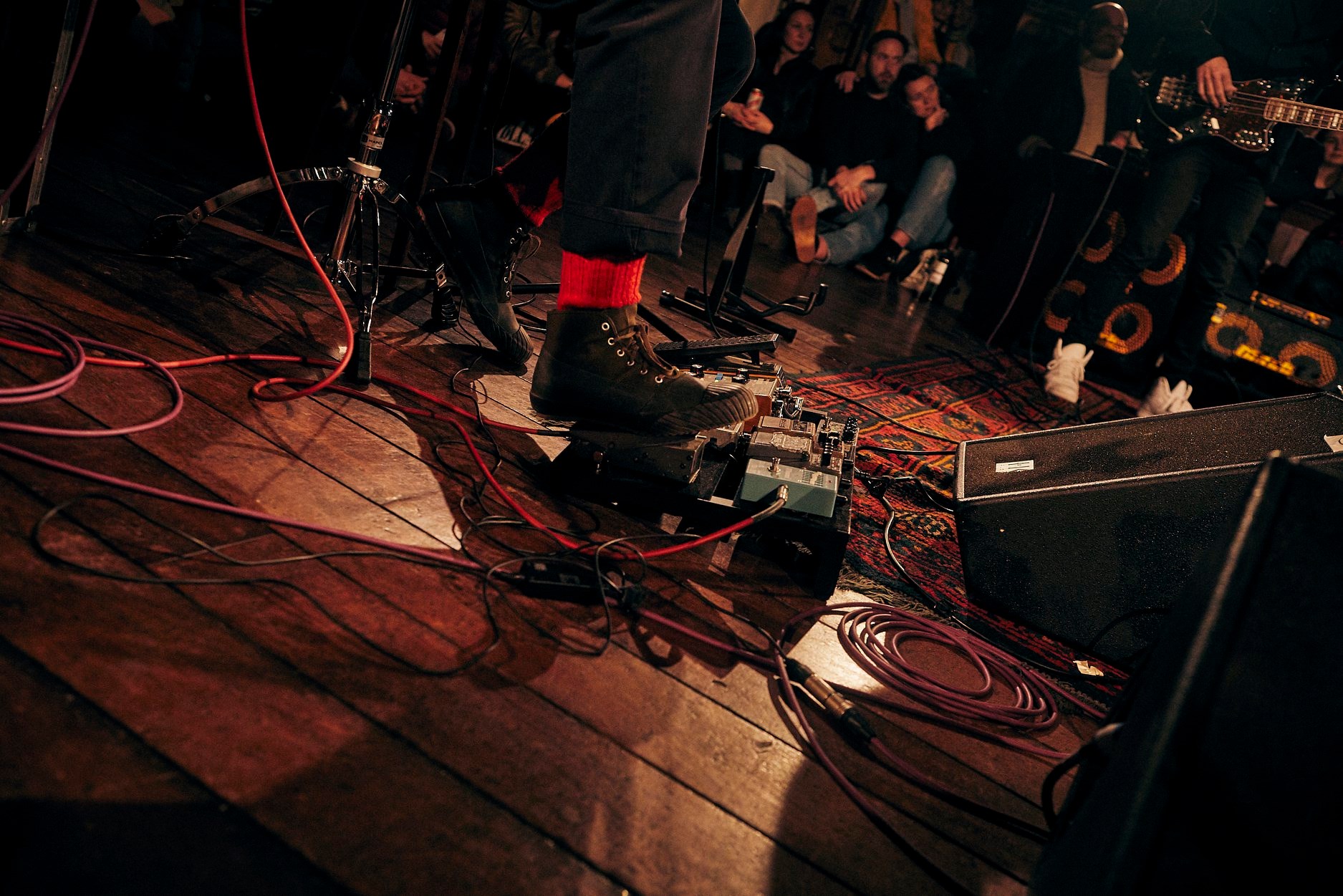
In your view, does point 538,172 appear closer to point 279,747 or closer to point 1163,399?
point 279,747

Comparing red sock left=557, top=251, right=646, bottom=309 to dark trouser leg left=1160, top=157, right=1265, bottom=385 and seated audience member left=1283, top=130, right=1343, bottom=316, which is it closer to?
dark trouser leg left=1160, top=157, right=1265, bottom=385

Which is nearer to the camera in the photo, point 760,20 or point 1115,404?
point 1115,404

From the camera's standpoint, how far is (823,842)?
0.74m

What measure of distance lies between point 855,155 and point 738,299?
272 centimetres

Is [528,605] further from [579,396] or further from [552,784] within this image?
[579,396]

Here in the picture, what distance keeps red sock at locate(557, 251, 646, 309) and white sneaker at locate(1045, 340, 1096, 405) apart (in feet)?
7.95

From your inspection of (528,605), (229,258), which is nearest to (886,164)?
(229,258)

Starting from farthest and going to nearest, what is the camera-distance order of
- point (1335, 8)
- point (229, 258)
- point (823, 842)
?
1. point (1335, 8)
2. point (229, 258)
3. point (823, 842)

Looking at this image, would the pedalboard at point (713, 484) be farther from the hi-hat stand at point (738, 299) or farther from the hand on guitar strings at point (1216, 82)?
the hand on guitar strings at point (1216, 82)

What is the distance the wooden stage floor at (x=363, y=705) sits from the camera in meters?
0.56

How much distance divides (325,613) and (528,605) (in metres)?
0.21

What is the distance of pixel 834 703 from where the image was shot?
3.00ft

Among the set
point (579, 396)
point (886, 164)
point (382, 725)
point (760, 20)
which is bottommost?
point (382, 725)

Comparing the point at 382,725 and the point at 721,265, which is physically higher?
the point at 721,265
